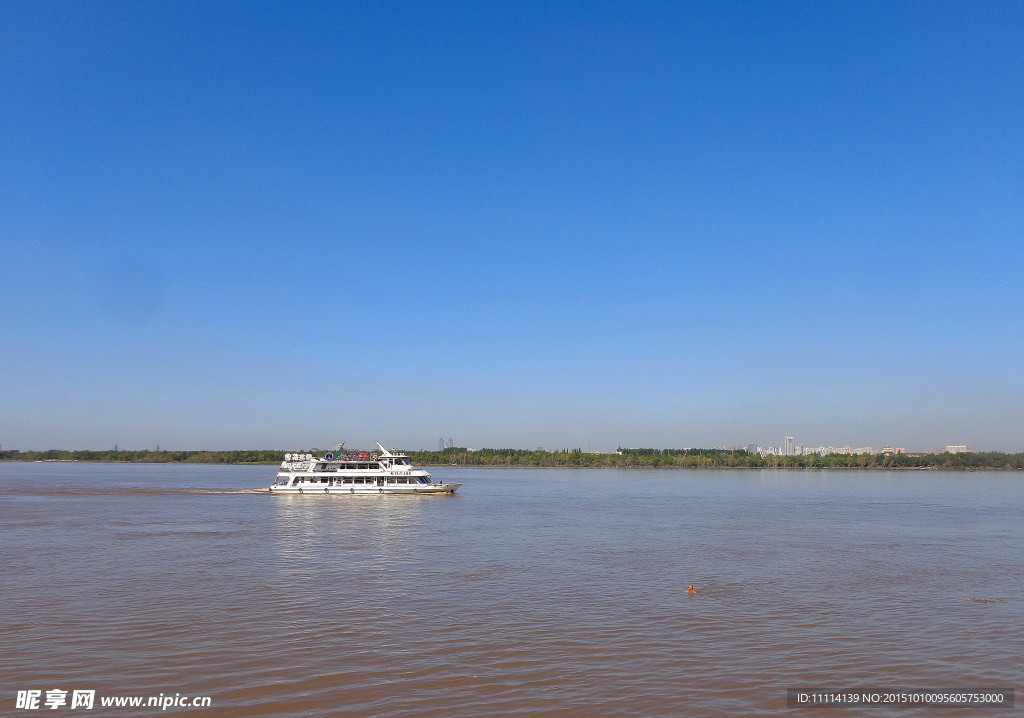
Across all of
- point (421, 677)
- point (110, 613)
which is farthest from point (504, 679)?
point (110, 613)

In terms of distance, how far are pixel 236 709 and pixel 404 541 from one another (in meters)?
22.2

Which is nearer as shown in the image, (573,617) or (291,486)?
(573,617)

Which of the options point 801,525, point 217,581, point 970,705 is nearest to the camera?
point 970,705

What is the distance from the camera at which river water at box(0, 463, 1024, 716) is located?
12.0 meters

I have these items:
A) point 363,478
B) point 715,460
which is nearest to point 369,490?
point 363,478

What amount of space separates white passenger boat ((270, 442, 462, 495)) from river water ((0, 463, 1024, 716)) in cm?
2691

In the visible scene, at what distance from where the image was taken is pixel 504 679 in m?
12.6

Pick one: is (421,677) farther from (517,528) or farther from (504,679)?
(517,528)

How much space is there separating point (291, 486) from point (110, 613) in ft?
165

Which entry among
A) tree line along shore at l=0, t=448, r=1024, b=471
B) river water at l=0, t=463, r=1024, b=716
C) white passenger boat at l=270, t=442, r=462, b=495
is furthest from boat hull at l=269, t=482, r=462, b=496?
tree line along shore at l=0, t=448, r=1024, b=471

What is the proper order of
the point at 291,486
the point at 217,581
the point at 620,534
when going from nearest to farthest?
the point at 217,581 → the point at 620,534 → the point at 291,486

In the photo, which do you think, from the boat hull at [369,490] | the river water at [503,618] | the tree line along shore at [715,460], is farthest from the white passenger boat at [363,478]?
the tree line along shore at [715,460]

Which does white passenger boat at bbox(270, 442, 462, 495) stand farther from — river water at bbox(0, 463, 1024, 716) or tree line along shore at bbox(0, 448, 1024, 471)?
tree line along shore at bbox(0, 448, 1024, 471)

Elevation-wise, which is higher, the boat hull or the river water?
the river water
